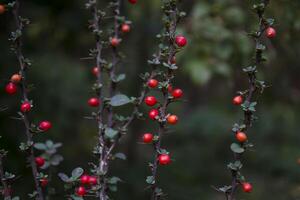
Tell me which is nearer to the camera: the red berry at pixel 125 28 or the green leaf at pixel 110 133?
the green leaf at pixel 110 133

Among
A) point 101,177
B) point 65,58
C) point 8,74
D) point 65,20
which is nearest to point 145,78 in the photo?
point 101,177

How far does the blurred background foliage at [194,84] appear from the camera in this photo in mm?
2580

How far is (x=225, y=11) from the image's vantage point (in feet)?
8.48

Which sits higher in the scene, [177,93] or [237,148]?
[177,93]

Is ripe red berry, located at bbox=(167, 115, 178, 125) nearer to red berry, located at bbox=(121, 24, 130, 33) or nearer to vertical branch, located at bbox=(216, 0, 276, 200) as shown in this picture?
vertical branch, located at bbox=(216, 0, 276, 200)

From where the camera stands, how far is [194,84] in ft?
14.8

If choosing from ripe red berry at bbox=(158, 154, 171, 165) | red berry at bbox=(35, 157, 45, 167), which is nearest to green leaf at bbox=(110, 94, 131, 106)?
ripe red berry at bbox=(158, 154, 171, 165)

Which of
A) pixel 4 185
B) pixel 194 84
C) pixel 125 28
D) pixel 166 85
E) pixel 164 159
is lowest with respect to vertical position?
pixel 194 84

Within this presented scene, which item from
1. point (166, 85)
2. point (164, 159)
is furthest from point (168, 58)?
point (164, 159)

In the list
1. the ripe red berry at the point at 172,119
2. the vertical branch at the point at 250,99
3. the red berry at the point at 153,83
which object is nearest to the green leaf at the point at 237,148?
the vertical branch at the point at 250,99

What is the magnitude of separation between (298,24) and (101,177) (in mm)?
1366

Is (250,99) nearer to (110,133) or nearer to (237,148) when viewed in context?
(237,148)

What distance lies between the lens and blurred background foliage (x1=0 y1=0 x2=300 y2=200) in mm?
2580

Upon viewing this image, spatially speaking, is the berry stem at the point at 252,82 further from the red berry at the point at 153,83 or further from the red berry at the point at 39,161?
the red berry at the point at 39,161
